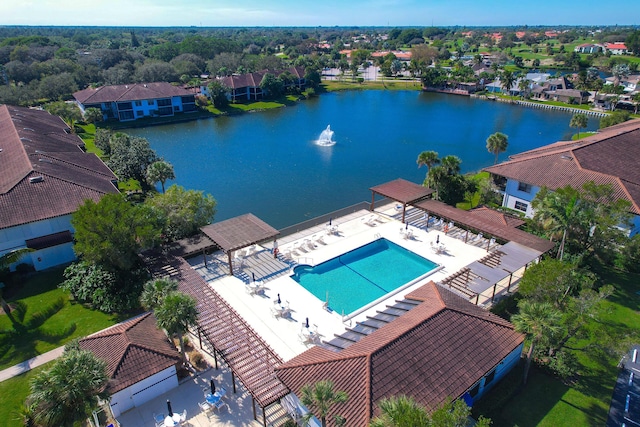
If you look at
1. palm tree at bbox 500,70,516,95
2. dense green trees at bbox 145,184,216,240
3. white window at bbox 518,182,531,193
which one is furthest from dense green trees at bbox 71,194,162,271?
palm tree at bbox 500,70,516,95

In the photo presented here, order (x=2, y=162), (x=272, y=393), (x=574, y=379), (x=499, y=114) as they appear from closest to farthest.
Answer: (x=272, y=393)
(x=574, y=379)
(x=2, y=162)
(x=499, y=114)

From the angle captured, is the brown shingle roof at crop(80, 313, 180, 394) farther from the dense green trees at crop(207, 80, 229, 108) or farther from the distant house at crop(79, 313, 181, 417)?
the dense green trees at crop(207, 80, 229, 108)

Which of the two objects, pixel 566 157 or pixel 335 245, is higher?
pixel 566 157

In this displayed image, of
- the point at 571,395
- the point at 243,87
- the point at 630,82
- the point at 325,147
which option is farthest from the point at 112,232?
the point at 630,82

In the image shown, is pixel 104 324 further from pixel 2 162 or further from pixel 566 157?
pixel 566 157

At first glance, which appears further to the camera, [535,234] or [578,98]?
[578,98]

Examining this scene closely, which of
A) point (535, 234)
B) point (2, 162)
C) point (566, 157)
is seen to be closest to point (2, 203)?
point (2, 162)
